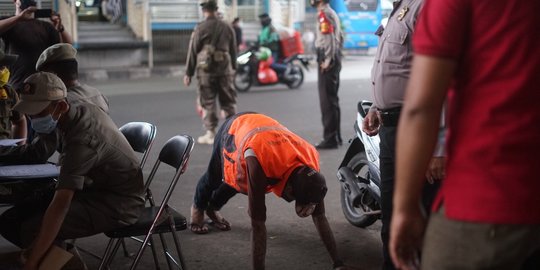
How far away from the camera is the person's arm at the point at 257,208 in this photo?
3.88 metres

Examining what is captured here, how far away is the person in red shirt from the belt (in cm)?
166

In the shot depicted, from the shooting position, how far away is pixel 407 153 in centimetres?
185

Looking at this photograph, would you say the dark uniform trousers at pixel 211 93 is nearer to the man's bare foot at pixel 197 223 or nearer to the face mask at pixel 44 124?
the man's bare foot at pixel 197 223

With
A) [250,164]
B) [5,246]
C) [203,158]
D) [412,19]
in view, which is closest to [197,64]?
[203,158]

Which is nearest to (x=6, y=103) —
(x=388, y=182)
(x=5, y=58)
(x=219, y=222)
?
(x=5, y=58)

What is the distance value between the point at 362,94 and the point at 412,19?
10.3 metres

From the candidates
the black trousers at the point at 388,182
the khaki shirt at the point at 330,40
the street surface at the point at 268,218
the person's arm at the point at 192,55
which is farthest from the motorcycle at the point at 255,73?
the black trousers at the point at 388,182

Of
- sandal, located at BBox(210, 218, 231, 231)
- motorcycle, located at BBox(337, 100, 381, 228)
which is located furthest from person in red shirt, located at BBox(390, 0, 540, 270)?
sandal, located at BBox(210, 218, 231, 231)

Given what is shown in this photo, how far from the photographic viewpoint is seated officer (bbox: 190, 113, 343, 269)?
3891 mm

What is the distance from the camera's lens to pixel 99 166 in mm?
3621

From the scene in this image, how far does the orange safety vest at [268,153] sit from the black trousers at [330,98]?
3.90 meters

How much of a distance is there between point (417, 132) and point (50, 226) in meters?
2.09

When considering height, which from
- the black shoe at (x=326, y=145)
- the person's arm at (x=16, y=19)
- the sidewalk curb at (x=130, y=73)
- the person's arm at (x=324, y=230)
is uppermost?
the person's arm at (x=16, y=19)

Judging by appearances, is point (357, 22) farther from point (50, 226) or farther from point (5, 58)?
point (50, 226)
